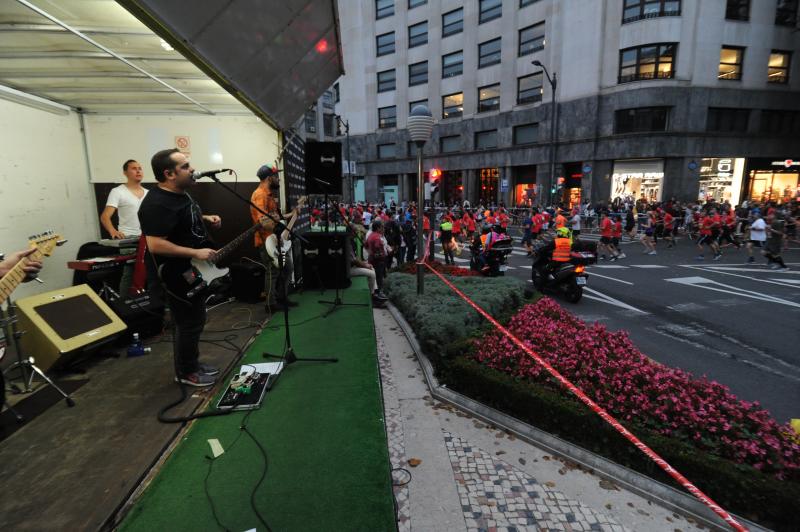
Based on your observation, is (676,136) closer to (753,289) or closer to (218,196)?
(753,289)

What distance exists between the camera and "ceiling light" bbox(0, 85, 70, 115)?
521cm

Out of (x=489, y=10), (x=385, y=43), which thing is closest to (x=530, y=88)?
(x=489, y=10)

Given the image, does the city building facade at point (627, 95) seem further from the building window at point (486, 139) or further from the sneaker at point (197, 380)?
the sneaker at point (197, 380)

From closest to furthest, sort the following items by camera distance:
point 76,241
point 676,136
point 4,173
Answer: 1. point 4,173
2. point 76,241
3. point 676,136

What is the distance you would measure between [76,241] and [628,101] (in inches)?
1216

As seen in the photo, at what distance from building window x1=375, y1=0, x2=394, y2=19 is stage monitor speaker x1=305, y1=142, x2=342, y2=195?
41516mm

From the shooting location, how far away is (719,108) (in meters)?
26.8

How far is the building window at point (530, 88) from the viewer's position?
103 ft

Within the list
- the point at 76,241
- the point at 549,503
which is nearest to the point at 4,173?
the point at 76,241

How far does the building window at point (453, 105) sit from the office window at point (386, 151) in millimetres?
7070

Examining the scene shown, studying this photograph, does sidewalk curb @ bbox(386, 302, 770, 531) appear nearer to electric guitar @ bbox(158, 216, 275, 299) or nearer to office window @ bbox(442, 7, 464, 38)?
electric guitar @ bbox(158, 216, 275, 299)

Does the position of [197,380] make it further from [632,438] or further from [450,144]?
[450,144]

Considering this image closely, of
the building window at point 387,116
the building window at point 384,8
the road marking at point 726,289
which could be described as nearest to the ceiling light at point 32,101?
the road marking at point 726,289

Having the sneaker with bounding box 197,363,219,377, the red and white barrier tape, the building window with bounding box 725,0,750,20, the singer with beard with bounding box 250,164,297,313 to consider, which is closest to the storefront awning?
the singer with beard with bounding box 250,164,297,313
